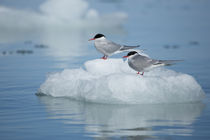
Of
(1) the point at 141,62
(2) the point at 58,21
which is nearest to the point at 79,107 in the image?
(1) the point at 141,62

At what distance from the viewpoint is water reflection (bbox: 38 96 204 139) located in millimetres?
6176

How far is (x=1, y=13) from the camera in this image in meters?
25.3

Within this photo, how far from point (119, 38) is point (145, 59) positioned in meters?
11.9

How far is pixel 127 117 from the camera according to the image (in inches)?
274

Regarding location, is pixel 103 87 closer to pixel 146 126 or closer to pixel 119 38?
pixel 146 126

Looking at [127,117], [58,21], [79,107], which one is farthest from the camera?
[58,21]

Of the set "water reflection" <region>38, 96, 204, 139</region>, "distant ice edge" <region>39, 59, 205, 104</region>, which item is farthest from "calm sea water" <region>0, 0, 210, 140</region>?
"distant ice edge" <region>39, 59, 205, 104</region>

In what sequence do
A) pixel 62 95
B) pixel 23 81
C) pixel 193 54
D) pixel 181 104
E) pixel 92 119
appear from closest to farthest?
pixel 92 119 → pixel 181 104 → pixel 62 95 → pixel 23 81 → pixel 193 54

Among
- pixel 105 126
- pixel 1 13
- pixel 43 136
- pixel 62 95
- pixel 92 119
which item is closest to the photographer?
pixel 43 136

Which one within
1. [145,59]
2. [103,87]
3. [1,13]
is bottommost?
[103,87]

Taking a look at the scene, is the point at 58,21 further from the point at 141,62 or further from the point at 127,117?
the point at 127,117

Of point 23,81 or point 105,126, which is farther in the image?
point 23,81

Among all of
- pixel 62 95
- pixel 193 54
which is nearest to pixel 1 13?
pixel 193 54

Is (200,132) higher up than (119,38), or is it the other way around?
(119,38)
